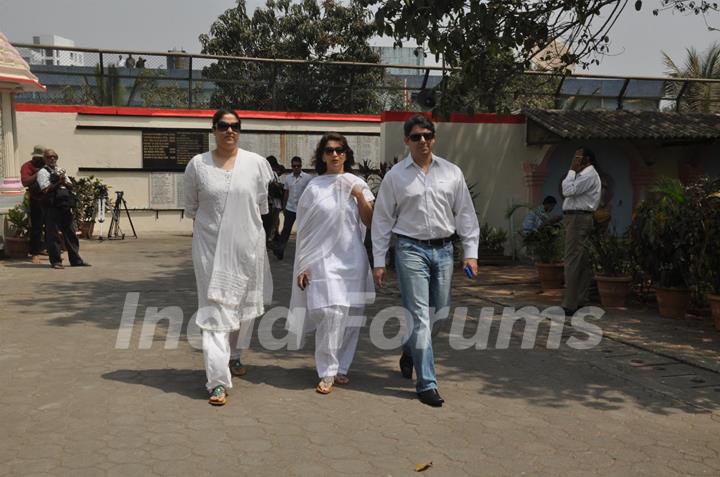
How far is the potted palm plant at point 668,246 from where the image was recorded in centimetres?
862

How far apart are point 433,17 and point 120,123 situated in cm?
1144

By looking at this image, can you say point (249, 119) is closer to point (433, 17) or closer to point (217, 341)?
point (433, 17)

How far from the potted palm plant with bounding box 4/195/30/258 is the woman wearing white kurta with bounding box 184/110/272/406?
27.9 feet

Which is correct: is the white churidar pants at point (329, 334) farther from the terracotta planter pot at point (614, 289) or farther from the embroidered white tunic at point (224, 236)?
the terracotta planter pot at point (614, 289)

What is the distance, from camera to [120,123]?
18.2 m

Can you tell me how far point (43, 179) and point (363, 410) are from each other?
8.32m

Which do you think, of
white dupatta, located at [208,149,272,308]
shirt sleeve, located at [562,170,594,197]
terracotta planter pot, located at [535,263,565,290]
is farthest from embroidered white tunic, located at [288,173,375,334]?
terracotta planter pot, located at [535,263,565,290]

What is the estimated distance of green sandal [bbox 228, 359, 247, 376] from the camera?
6223 mm

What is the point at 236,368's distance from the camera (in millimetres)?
6238

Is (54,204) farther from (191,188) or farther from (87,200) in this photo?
(191,188)

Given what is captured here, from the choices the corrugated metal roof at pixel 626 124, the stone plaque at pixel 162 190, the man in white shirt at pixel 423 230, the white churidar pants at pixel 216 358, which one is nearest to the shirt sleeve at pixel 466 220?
the man in white shirt at pixel 423 230

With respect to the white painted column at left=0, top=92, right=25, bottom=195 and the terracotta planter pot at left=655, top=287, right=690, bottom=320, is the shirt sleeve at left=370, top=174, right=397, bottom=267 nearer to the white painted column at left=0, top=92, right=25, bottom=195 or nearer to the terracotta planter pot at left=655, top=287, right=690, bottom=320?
the terracotta planter pot at left=655, top=287, right=690, bottom=320

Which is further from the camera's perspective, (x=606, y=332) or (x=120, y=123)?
(x=120, y=123)

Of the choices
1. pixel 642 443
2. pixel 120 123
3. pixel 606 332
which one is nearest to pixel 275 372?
pixel 642 443
